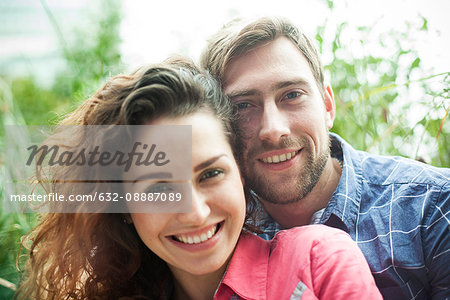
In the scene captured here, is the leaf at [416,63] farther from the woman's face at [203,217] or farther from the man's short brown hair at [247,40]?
the woman's face at [203,217]

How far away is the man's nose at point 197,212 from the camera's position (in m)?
1.26

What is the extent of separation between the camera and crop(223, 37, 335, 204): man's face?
166 cm

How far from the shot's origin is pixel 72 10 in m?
3.24

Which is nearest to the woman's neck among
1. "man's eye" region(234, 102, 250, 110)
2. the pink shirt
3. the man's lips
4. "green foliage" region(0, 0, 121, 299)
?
the pink shirt

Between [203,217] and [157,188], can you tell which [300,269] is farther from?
[157,188]

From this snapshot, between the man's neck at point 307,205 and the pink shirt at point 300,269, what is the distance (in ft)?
1.42

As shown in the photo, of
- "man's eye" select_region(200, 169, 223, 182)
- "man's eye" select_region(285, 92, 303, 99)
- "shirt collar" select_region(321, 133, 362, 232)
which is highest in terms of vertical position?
"man's eye" select_region(285, 92, 303, 99)

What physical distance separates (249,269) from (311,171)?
56 centimetres

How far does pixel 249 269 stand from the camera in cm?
137

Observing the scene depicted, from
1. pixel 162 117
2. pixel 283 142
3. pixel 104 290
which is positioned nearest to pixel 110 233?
pixel 104 290

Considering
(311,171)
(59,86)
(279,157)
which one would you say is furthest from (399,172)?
(59,86)

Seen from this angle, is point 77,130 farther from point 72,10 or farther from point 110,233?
point 72,10

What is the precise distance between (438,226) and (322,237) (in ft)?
1.65

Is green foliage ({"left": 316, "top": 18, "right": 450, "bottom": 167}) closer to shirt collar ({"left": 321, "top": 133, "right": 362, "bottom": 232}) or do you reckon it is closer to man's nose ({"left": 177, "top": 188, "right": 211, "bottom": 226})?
shirt collar ({"left": 321, "top": 133, "right": 362, "bottom": 232})
